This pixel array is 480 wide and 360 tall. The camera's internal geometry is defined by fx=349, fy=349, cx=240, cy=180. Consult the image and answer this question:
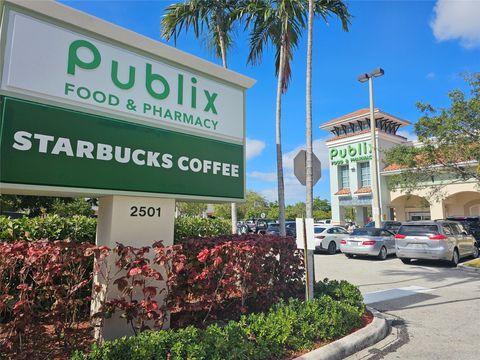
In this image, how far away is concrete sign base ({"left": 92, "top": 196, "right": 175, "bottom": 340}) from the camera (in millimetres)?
4312

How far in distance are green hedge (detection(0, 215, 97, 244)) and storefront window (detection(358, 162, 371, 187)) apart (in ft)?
99.6

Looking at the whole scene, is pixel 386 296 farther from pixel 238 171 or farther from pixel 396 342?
pixel 238 171

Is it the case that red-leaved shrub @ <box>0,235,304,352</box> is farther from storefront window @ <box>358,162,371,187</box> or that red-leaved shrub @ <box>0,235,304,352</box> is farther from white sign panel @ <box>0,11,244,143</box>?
storefront window @ <box>358,162,371,187</box>

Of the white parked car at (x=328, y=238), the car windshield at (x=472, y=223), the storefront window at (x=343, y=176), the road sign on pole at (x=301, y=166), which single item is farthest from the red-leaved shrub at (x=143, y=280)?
the storefront window at (x=343, y=176)

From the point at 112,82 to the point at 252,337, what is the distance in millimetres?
3739

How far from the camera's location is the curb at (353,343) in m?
4.31

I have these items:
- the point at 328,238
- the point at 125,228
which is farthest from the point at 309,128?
the point at 328,238

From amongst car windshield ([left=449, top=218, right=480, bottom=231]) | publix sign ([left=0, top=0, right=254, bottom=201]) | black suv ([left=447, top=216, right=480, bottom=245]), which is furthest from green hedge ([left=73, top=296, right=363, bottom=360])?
car windshield ([left=449, top=218, right=480, bottom=231])

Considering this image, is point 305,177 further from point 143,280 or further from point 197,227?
point 143,280

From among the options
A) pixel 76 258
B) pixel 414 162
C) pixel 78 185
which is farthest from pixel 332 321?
pixel 414 162

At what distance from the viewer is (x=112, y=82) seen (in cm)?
461

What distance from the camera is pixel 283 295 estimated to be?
600 cm

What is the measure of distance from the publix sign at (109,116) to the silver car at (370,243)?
36.8ft

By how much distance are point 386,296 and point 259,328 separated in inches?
201
